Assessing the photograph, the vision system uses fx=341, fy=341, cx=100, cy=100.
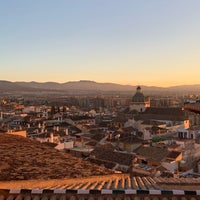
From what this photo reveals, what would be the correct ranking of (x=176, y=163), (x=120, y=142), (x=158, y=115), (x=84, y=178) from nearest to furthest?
(x=84, y=178)
(x=176, y=163)
(x=120, y=142)
(x=158, y=115)

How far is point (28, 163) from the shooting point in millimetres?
7152

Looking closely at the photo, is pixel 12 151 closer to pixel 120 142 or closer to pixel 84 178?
pixel 84 178

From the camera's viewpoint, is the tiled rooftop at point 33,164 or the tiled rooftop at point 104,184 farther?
the tiled rooftop at point 33,164

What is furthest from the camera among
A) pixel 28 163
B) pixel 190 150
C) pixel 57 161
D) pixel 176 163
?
pixel 190 150

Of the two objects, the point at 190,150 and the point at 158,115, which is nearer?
the point at 190,150

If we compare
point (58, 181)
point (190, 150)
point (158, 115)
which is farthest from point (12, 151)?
point (158, 115)

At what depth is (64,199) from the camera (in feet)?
13.1

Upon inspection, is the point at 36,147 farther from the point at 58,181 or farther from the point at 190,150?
the point at 190,150

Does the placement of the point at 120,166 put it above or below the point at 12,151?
below

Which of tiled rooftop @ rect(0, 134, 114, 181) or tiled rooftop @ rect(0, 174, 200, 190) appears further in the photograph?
tiled rooftop @ rect(0, 134, 114, 181)

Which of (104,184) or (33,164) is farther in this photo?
(33,164)

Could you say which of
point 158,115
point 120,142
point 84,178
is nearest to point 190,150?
point 120,142

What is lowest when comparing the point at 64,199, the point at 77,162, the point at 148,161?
the point at 148,161

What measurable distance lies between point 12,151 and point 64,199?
4229 millimetres
